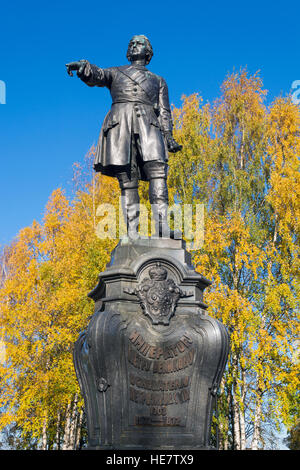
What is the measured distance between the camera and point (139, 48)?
24.8 ft

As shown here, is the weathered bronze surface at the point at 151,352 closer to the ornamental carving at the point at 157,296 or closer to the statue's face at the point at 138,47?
the ornamental carving at the point at 157,296

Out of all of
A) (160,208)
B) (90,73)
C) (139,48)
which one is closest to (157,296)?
(160,208)

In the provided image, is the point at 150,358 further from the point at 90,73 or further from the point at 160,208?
the point at 90,73

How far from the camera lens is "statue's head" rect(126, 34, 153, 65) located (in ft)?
24.8

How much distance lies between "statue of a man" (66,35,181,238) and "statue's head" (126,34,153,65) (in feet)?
0.05

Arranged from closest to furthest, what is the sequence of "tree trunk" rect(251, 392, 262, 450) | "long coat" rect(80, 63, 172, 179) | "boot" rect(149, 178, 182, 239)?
"boot" rect(149, 178, 182, 239), "long coat" rect(80, 63, 172, 179), "tree trunk" rect(251, 392, 262, 450)

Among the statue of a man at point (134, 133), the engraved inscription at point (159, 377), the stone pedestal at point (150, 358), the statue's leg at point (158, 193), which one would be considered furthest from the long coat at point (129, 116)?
the engraved inscription at point (159, 377)

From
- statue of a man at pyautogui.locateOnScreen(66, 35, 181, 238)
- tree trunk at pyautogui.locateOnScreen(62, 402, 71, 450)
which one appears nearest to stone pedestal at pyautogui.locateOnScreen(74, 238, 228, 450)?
statue of a man at pyautogui.locateOnScreen(66, 35, 181, 238)

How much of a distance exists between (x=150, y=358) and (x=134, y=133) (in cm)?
312

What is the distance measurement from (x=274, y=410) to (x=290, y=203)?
7285 mm

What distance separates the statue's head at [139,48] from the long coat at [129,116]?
21cm

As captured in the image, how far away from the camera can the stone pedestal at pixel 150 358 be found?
5.61 m

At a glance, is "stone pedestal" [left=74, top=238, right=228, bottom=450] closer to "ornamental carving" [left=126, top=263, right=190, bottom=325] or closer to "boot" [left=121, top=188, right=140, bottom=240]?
"ornamental carving" [left=126, top=263, right=190, bottom=325]
